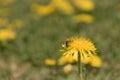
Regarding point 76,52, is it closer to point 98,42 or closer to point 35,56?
point 35,56

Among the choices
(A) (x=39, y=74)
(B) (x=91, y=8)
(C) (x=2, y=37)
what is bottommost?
(A) (x=39, y=74)

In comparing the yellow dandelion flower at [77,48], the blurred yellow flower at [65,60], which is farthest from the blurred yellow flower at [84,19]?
the yellow dandelion flower at [77,48]

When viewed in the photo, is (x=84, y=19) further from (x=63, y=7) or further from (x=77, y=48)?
(x=77, y=48)

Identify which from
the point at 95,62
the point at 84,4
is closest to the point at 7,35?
the point at 95,62

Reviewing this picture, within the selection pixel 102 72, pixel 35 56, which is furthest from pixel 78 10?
pixel 102 72

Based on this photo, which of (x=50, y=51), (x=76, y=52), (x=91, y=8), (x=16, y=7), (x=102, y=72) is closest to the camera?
(x=76, y=52)

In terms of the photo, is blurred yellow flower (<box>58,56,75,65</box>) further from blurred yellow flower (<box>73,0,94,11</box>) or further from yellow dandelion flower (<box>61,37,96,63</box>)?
blurred yellow flower (<box>73,0,94,11</box>)
